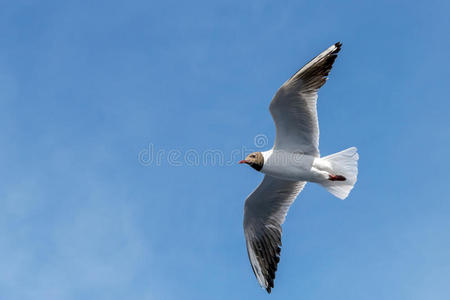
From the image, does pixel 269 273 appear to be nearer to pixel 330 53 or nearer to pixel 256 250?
pixel 256 250

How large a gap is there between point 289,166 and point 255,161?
62 cm

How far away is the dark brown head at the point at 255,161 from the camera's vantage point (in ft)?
31.3

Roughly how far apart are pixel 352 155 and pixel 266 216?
2.25m

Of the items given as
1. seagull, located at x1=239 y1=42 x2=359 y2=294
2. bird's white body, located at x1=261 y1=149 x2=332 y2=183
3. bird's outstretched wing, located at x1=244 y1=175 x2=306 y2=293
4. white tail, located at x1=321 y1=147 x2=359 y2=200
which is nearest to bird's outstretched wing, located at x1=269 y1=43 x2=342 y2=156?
seagull, located at x1=239 y1=42 x2=359 y2=294

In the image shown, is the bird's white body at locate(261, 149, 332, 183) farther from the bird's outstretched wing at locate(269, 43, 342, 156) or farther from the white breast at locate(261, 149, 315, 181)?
the bird's outstretched wing at locate(269, 43, 342, 156)

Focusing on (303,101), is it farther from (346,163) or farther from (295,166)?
(346,163)

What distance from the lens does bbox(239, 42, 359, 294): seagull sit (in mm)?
9109

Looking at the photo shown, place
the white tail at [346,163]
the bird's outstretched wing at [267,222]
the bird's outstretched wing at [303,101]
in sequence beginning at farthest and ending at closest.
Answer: the bird's outstretched wing at [267,222], the white tail at [346,163], the bird's outstretched wing at [303,101]

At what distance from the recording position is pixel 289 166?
9.49 m

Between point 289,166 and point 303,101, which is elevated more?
point 303,101

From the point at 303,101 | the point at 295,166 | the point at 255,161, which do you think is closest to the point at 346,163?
the point at 295,166

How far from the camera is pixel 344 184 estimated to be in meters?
9.71

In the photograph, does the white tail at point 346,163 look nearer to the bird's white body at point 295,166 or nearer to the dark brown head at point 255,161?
the bird's white body at point 295,166

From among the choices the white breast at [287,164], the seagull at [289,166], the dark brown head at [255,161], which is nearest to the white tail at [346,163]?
the seagull at [289,166]
